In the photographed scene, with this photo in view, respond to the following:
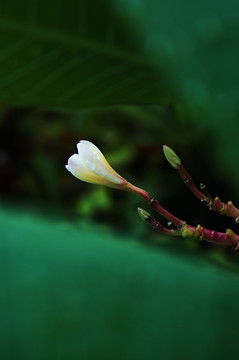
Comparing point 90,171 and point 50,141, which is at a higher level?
point 50,141

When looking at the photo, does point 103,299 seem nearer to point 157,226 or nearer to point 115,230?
point 115,230

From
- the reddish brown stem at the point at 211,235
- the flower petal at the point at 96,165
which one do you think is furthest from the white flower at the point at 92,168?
the reddish brown stem at the point at 211,235

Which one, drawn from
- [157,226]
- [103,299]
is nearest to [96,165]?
[157,226]

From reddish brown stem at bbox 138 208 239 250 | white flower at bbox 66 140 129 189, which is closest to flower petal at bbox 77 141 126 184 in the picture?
white flower at bbox 66 140 129 189

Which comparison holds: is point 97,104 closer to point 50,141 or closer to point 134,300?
point 134,300

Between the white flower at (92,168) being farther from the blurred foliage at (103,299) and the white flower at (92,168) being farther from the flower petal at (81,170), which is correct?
the blurred foliage at (103,299)

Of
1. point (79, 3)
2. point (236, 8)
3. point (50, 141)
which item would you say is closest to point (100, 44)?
point (79, 3)
